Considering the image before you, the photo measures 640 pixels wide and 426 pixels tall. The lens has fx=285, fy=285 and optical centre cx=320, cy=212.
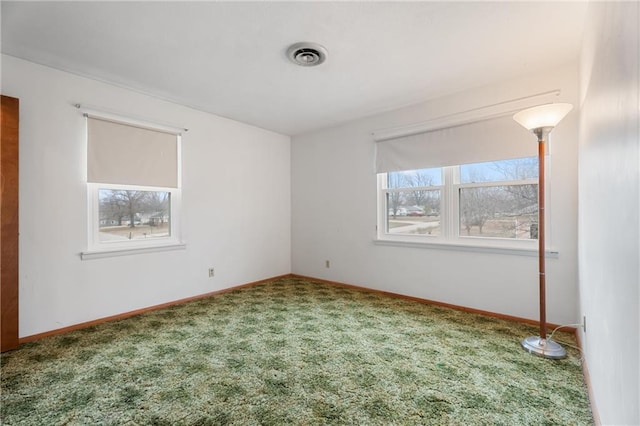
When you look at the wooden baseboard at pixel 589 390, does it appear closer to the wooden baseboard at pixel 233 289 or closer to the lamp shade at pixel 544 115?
the wooden baseboard at pixel 233 289

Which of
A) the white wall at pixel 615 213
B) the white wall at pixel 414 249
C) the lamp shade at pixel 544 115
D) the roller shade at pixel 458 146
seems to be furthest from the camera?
the roller shade at pixel 458 146

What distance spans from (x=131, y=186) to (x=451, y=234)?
3747mm

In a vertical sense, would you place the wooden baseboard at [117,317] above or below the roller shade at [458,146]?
below

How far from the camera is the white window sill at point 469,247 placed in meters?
2.82

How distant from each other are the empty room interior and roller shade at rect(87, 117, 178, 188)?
2cm

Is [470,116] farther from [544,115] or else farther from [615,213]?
[615,213]

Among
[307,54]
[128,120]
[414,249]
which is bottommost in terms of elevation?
[414,249]

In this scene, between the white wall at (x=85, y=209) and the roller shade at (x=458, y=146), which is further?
the roller shade at (x=458, y=146)

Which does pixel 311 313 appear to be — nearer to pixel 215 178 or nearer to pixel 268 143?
pixel 215 178

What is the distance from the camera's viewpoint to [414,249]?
11.9ft

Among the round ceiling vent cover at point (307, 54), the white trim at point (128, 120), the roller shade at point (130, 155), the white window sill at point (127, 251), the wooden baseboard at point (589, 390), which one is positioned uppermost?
the round ceiling vent cover at point (307, 54)

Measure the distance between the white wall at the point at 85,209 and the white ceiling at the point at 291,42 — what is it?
0.27 m

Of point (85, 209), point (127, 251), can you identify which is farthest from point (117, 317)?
point (85, 209)

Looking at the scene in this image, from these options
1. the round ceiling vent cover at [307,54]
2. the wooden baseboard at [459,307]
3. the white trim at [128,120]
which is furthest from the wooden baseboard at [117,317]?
the round ceiling vent cover at [307,54]
